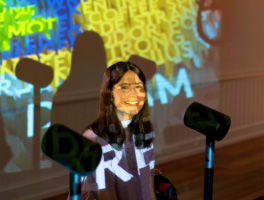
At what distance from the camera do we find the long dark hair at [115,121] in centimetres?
181

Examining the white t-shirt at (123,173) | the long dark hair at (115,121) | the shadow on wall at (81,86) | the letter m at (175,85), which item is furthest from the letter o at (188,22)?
the white t-shirt at (123,173)

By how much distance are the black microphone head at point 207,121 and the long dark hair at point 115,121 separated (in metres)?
0.38

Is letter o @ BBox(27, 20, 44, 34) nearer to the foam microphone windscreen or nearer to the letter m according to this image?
the foam microphone windscreen

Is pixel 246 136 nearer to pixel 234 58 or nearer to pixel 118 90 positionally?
pixel 234 58

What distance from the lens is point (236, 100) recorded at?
5.30 m

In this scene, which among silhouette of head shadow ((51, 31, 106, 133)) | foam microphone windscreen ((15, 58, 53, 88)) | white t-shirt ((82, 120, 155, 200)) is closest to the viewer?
white t-shirt ((82, 120, 155, 200))

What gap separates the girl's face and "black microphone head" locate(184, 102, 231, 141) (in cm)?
36

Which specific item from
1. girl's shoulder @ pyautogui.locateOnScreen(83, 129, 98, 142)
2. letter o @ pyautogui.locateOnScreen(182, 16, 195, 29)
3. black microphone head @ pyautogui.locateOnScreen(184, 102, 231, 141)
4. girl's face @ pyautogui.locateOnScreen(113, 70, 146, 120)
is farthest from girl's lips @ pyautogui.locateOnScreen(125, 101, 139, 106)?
letter o @ pyautogui.locateOnScreen(182, 16, 195, 29)

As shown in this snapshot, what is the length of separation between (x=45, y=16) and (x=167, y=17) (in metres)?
1.47

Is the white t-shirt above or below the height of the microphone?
below

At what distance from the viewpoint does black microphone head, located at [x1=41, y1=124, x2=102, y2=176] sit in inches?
43.6

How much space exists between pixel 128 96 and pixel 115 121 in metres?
0.12

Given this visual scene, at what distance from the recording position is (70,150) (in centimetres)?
111

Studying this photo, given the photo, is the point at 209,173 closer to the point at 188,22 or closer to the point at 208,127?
the point at 208,127
